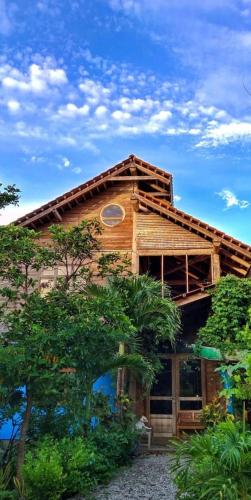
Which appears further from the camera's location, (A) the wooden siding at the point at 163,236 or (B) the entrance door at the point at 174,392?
(A) the wooden siding at the point at 163,236

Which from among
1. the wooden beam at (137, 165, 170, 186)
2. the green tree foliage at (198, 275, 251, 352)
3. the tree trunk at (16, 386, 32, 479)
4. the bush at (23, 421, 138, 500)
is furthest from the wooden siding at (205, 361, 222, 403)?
the tree trunk at (16, 386, 32, 479)

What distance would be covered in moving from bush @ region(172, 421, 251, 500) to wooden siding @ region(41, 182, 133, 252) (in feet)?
33.6

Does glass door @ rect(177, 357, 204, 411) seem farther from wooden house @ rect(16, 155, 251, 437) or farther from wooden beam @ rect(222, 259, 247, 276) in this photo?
wooden beam @ rect(222, 259, 247, 276)

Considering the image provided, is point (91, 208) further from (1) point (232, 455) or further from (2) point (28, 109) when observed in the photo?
(1) point (232, 455)

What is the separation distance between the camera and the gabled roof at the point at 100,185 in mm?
15773

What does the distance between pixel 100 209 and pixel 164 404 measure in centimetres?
701

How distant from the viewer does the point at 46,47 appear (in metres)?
8.57

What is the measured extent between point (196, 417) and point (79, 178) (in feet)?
30.7

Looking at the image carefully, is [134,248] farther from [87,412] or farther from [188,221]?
[87,412]

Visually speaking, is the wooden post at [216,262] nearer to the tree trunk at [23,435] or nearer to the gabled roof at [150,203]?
the gabled roof at [150,203]

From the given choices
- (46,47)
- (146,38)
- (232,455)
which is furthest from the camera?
(46,47)

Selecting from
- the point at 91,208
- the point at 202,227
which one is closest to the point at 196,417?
A: the point at 202,227

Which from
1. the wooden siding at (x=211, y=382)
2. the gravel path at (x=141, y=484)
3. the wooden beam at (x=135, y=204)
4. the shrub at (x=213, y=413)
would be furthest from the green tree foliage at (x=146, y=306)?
the wooden beam at (x=135, y=204)

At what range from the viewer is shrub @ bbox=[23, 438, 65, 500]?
269 inches
